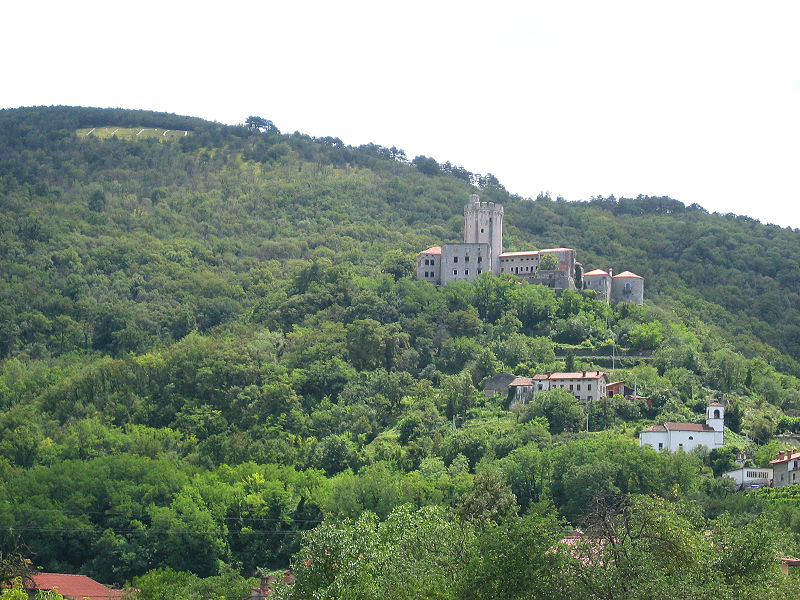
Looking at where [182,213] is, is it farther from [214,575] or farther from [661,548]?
[661,548]

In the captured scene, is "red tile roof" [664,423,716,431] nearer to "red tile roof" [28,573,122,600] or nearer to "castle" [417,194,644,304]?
"castle" [417,194,644,304]

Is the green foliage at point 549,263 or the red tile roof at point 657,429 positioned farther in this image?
the green foliage at point 549,263

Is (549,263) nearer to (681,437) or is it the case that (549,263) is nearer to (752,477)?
(681,437)

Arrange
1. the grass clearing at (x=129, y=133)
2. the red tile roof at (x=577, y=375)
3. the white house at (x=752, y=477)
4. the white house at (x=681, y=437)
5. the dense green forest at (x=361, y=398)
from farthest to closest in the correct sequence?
1. the grass clearing at (x=129, y=133)
2. the red tile roof at (x=577, y=375)
3. the white house at (x=681, y=437)
4. the white house at (x=752, y=477)
5. the dense green forest at (x=361, y=398)

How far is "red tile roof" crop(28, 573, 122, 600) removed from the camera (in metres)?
65.0

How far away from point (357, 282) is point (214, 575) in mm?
46830

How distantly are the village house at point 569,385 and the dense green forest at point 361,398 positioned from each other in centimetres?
218

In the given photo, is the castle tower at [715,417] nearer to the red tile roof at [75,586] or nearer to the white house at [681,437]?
the white house at [681,437]

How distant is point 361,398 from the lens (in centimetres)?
9794

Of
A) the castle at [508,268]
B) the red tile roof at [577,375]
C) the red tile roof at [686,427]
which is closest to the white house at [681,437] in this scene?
the red tile roof at [686,427]

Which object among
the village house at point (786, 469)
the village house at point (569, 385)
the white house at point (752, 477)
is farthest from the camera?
the village house at point (569, 385)

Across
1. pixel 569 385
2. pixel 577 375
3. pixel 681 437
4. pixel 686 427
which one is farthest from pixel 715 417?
pixel 569 385

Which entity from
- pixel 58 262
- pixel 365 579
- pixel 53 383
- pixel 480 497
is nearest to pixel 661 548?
pixel 365 579

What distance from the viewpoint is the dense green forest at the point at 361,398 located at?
42.8 metres
